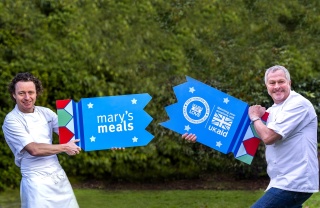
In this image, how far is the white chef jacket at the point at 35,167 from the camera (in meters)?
4.99

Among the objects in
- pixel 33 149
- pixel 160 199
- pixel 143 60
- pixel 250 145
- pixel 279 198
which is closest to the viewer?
pixel 279 198

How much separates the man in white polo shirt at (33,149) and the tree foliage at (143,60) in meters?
3.84

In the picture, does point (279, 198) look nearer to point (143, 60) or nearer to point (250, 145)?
point (250, 145)

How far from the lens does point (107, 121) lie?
5.42 meters

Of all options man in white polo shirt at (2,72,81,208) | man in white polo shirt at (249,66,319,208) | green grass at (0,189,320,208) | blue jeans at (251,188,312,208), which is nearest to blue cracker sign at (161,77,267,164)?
man in white polo shirt at (249,66,319,208)

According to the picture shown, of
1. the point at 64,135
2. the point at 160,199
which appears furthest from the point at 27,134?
the point at 160,199

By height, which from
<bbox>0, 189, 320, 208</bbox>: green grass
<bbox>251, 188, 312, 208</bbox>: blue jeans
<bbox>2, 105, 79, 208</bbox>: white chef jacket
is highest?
<bbox>2, 105, 79, 208</bbox>: white chef jacket

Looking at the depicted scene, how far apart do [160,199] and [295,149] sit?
4477 mm

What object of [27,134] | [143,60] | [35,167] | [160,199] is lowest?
[160,199]

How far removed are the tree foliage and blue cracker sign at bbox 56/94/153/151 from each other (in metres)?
3.69

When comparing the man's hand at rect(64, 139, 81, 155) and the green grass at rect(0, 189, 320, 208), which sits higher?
the man's hand at rect(64, 139, 81, 155)

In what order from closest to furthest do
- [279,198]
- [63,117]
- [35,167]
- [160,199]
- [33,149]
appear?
[279,198], [33,149], [35,167], [63,117], [160,199]

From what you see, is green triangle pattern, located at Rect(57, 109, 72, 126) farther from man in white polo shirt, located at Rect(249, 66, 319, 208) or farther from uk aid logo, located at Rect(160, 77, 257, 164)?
man in white polo shirt, located at Rect(249, 66, 319, 208)

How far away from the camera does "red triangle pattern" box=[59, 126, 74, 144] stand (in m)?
5.25
